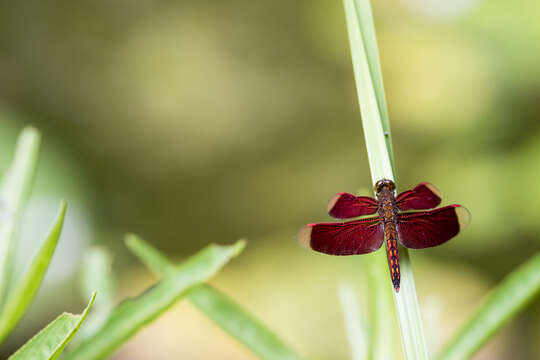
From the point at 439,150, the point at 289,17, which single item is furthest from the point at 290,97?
the point at 439,150

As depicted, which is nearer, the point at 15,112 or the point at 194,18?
the point at 15,112

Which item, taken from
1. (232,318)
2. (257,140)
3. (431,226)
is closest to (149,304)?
(232,318)

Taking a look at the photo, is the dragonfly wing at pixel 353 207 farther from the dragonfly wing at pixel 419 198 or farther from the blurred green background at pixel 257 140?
the blurred green background at pixel 257 140

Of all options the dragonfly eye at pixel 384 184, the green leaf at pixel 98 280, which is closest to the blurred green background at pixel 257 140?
the green leaf at pixel 98 280

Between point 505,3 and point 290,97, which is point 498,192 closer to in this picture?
point 505,3

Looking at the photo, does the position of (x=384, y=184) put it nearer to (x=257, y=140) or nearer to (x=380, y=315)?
(x=380, y=315)

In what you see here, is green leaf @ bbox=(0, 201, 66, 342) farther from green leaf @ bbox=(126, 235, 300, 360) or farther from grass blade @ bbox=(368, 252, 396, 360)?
grass blade @ bbox=(368, 252, 396, 360)
